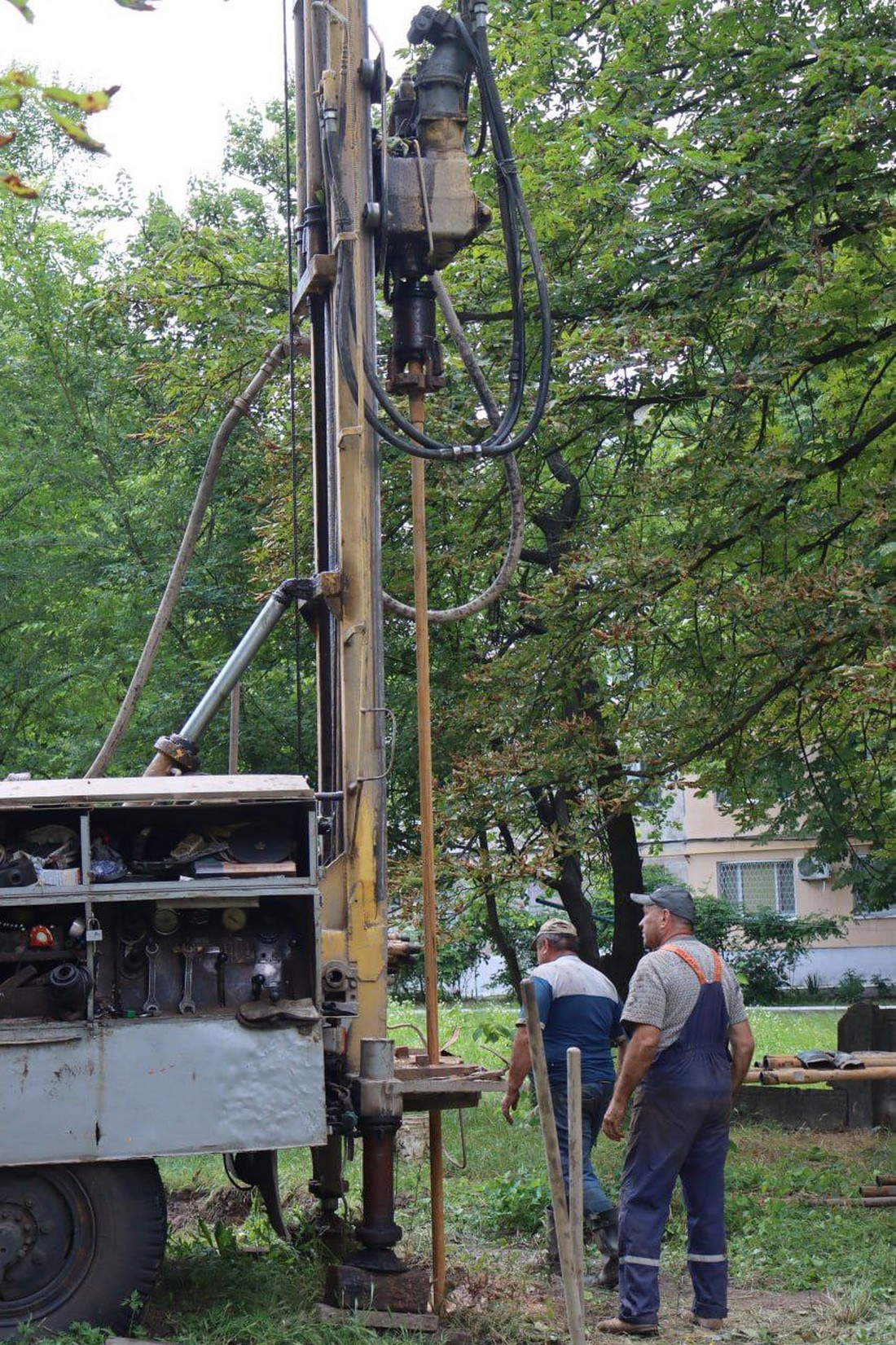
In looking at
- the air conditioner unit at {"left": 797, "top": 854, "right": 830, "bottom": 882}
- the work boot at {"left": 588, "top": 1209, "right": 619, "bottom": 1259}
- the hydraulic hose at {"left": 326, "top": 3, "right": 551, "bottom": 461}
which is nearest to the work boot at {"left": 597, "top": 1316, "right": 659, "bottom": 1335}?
the work boot at {"left": 588, "top": 1209, "right": 619, "bottom": 1259}

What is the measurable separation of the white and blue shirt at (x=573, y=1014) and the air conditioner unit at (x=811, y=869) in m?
15.5

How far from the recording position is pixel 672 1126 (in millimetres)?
7004

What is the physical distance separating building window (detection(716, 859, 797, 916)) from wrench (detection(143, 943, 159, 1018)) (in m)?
34.7

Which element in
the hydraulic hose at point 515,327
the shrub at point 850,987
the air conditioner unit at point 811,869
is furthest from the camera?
the shrub at point 850,987

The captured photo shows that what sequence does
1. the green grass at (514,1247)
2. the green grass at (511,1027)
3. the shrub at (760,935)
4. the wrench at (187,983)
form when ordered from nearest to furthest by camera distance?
the wrench at (187,983) < the green grass at (514,1247) < the green grass at (511,1027) < the shrub at (760,935)

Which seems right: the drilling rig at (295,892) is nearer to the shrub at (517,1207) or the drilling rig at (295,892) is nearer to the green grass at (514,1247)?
the green grass at (514,1247)

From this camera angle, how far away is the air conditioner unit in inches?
1019

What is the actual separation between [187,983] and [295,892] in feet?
1.94

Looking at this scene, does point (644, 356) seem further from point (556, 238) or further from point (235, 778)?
point (235, 778)

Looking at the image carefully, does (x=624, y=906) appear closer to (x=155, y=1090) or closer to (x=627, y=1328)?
(x=627, y=1328)

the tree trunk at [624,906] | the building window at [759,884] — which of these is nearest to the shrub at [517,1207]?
the tree trunk at [624,906]

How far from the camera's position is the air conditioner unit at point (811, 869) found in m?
25.9

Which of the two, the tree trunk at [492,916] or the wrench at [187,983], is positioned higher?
the tree trunk at [492,916]

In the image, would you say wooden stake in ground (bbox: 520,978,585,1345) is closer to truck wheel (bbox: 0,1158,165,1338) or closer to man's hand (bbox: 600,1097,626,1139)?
man's hand (bbox: 600,1097,626,1139)
